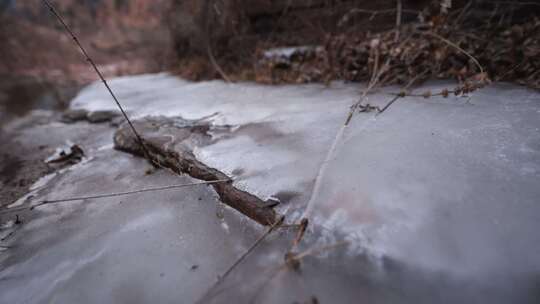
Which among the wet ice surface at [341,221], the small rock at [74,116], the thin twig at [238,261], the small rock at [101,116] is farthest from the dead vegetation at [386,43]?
the thin twig at [238,261]

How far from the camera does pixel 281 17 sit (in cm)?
284

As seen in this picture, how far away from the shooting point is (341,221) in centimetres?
76

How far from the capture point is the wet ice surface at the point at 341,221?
2.09 feet

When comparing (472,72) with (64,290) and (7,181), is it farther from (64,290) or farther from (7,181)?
(7,181)

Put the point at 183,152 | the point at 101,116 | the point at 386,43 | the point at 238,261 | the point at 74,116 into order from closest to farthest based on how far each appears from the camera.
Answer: the point at 238,261, the point at 183,152, the point at 386,43, the point at 101,116, the point at 74,116

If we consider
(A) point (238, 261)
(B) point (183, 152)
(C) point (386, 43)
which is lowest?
(A) point (238, 261)

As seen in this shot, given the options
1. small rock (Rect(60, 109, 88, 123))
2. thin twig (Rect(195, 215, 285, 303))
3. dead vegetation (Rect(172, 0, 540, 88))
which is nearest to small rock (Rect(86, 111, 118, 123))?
small rock (Rect(60, 109, 88, 123))

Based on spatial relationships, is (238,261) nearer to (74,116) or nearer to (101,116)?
(101,116)

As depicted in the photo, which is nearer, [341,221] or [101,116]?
[341,221]

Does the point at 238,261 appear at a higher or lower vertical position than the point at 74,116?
lower

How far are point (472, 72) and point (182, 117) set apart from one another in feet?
6.22

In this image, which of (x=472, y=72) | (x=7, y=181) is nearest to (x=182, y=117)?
(x=7, y=181)

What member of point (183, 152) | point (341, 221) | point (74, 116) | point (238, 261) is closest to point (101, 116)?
point (74, 116)

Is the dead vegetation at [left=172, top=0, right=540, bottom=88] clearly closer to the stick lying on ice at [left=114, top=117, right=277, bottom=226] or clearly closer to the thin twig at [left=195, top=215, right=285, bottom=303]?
the stick lying on ice at [left=114, top=117, right=277, bottom=226]
